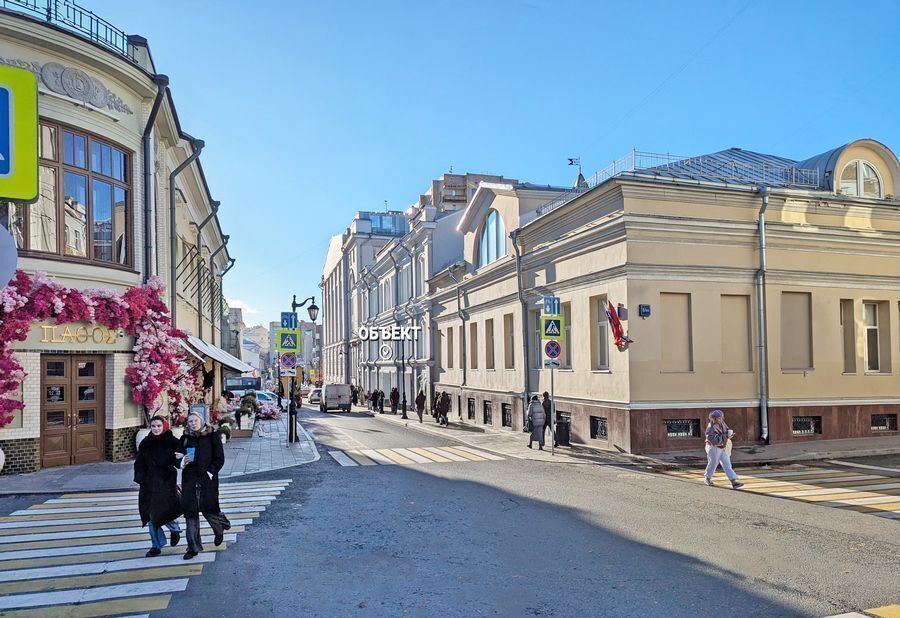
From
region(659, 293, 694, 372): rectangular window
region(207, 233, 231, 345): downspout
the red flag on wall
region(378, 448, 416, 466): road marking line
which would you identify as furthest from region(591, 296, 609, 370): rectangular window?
region(207, 233, 231, 345): downspout

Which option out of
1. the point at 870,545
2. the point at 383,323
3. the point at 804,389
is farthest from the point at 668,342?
the point at 383,323

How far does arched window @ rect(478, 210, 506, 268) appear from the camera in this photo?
28.5 metres

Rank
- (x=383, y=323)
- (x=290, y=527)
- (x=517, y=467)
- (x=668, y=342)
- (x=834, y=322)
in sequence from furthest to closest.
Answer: (x=383, y=323) < (x=834, y=322) < (x=668, y=342) < (x=517, y=467) < (x=290, y=527)

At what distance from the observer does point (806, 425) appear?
19.6m

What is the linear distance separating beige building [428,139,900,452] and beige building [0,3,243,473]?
12.2 meters

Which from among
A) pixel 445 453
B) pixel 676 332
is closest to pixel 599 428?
pixel 676 332

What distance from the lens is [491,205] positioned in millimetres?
29484

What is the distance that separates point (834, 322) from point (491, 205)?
46.3 ft

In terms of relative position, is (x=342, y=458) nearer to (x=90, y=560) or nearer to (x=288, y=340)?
(x=288, y=340)

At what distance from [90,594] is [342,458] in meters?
11.4

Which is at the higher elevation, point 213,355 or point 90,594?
point 213,355

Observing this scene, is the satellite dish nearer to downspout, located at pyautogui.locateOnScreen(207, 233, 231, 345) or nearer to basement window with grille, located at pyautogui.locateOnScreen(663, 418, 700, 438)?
basement window with grille, located at pyautogui.locateOnScreen(663, 418, 700, 438)

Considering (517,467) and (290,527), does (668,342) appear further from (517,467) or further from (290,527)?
(290,527)

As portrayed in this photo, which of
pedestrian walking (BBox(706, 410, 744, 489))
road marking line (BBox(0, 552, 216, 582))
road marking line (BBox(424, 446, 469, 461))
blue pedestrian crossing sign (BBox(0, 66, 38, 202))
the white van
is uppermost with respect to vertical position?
blue pedestrian crossing sign (BBox(0, 66, 38, 202))
